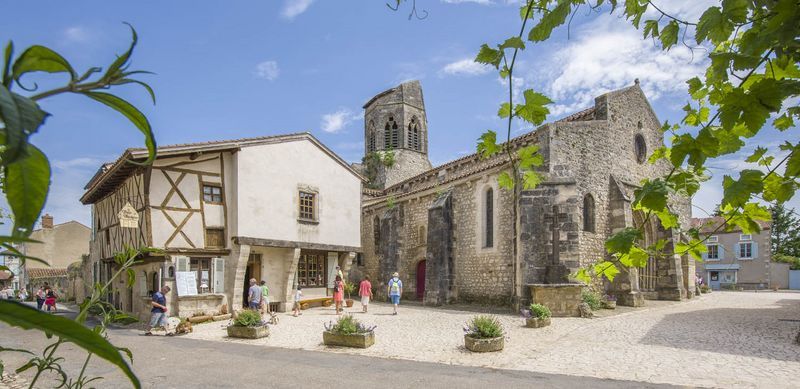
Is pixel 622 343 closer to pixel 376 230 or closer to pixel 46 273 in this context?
pixel 376 230

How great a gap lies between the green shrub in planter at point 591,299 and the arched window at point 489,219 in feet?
12.5

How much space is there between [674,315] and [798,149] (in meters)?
14.9

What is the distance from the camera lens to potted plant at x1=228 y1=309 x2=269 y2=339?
11.7 meters

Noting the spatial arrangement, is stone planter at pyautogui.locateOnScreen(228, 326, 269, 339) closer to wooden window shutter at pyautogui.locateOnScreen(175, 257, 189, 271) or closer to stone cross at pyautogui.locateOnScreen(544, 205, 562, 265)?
wooden window shutter at pyautogui.locateOnScreen(175, 257, 189, 271)

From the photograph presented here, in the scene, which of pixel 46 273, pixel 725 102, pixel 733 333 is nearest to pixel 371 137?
pixel 733 333

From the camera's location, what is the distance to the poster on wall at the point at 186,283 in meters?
14.2

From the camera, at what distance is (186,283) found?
14391 mm

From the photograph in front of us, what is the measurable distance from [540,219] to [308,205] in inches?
316

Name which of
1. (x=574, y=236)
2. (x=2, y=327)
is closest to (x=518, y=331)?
(x=574, y=236)

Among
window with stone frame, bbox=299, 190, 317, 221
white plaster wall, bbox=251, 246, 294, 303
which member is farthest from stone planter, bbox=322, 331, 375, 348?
window with stone frame, bbox=299, 190, 317, 221

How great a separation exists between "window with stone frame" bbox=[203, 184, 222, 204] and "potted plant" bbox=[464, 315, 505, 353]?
932 cm

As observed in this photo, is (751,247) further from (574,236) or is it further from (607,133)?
(574,236)

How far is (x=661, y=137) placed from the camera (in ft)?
69.8

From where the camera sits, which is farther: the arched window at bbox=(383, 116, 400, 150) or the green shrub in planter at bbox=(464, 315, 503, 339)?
the arched window at bbox=(383, 116, 400, 150)
